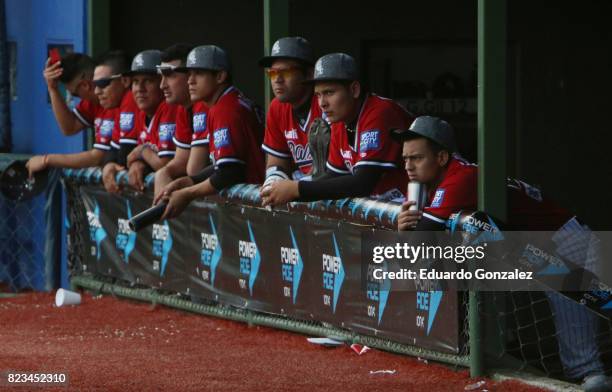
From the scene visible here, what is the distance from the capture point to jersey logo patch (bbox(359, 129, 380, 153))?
23.5ft

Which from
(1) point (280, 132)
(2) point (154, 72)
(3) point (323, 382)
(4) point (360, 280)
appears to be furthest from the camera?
(2) point (154, 72)

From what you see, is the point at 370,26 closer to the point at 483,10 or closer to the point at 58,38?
the point at 58,38

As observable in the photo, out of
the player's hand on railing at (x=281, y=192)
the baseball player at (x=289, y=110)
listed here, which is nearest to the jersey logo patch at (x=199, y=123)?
the baseball player at (x=289, y=110)

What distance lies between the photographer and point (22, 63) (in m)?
11.5

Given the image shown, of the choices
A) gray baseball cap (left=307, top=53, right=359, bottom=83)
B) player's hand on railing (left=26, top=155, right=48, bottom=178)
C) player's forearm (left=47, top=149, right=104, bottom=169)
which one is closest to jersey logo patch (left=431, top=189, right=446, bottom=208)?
gray baseball cap (left=307, top=53, right=359, bottom=83)

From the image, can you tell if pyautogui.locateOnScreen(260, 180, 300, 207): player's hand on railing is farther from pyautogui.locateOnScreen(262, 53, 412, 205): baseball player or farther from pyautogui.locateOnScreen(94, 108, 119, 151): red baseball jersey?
pyautogui.locateOnScreen(94, 108, 119, 151): red baseball jersey

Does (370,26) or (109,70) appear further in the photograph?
(370,26)

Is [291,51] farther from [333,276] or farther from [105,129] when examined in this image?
[105,129]

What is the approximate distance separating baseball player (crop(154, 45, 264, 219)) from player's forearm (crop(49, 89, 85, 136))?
6.75ft

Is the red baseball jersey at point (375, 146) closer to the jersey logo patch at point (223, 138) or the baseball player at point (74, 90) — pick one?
the jersey logo patch at point (223, 138)

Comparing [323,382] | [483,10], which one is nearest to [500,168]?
[483,10]

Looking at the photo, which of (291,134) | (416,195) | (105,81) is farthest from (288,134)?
(105,81)

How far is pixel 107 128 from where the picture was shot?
10.1 metres

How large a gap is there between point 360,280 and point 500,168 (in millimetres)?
1163
